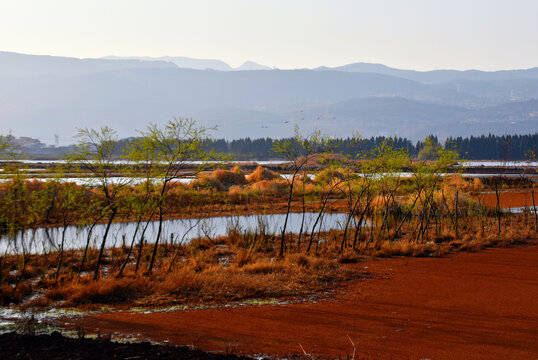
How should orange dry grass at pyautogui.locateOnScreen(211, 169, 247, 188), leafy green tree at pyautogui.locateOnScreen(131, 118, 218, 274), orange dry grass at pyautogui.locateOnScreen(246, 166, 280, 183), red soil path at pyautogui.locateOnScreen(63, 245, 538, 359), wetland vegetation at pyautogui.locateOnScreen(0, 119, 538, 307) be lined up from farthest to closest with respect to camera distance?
orange dry grass at pyautogui.locateOnScreen(246, 166, 280, 183) < orange dry grass at pyautogui.locateOnScreen(211, 169, 247, 188) < leafy green tree at pyautogui.locateOnScreen(131, 118, 218, 274) < wetland vegetation at pyautogui.locateOnScreen(0, 119, 538, 307) < red soil path at pyautogui.locateOnScreen(63, 245, 538, 359)

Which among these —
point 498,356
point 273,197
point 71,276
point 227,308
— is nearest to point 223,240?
point 71,276

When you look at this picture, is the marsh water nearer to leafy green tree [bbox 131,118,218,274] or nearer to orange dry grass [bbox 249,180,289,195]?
leafy green tree [bbox 131,118,218,274]

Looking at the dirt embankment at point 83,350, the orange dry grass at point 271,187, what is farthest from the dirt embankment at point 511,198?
the dirt embankment at point 83,350

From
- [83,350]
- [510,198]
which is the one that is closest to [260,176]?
[510,198]

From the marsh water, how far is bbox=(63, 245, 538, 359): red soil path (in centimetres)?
624

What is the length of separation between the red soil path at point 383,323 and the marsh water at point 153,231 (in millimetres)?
6242

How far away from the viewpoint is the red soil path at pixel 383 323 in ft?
26.4

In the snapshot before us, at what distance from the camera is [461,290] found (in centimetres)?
1191

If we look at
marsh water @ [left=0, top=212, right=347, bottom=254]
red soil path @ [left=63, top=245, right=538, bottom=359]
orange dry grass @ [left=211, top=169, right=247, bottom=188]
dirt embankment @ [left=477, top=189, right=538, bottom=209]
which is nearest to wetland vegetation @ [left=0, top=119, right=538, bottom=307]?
marsh water @ [left=0, top=212, right=347, bottom=254]

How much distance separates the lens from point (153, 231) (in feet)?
74.7

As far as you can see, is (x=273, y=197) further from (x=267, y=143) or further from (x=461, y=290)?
(x=267, y=143)

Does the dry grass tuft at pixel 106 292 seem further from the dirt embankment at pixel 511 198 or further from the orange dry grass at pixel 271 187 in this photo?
the orange dry grass at pixel 271 187

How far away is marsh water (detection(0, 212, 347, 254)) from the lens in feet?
61.9

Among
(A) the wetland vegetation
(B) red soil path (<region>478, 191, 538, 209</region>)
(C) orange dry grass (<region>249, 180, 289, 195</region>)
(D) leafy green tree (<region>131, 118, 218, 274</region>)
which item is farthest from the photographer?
(C) orange dry grass (<region>249, 180, 289, 195</region>)
